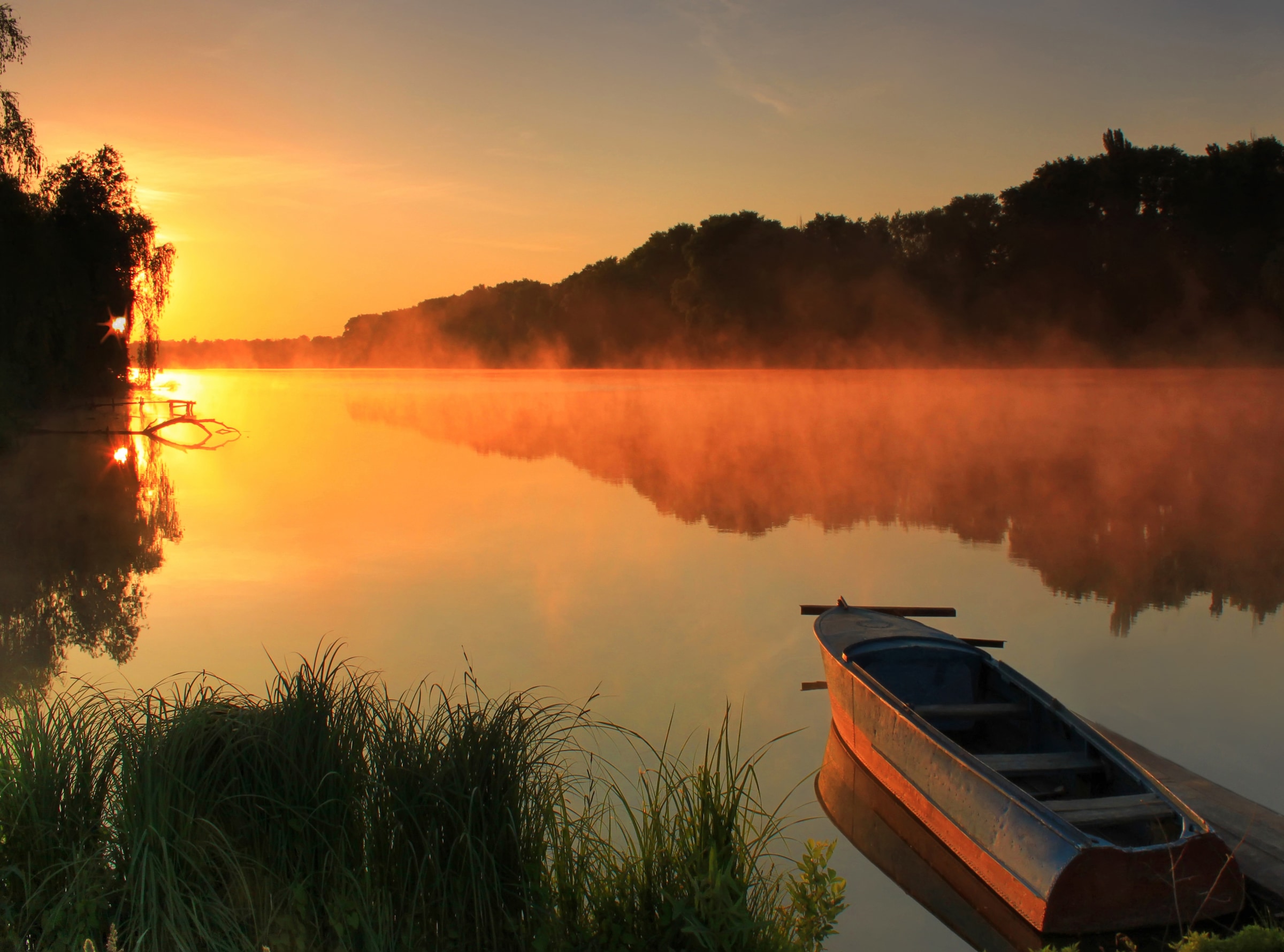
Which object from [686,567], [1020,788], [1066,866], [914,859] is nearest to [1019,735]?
[914,859]

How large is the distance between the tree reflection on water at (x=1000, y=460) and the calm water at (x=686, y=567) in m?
0.15

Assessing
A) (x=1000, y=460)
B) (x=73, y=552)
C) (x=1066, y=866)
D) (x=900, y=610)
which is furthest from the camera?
(x=1000, y=460)

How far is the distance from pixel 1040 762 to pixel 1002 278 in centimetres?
5713

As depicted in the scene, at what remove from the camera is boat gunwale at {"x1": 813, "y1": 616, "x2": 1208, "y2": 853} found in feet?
15.4

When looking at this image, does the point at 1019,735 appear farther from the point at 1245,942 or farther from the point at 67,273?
the point at 67,273

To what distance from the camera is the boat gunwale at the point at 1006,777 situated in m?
4.69

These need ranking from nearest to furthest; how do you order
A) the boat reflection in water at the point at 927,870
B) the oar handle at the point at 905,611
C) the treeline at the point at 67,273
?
1. the boat reflection in water at the point at 927,870
2. the oar handle at the point at 905,611
3. the treeline at the point at 67,273

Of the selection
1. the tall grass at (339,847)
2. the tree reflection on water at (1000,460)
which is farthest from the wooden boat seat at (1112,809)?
the tree reflection on water at (1000,460)

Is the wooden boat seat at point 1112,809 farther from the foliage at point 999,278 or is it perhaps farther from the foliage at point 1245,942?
the foliage at point 999,278

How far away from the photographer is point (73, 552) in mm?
13703

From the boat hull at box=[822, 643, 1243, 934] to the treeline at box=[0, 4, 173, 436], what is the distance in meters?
24.9

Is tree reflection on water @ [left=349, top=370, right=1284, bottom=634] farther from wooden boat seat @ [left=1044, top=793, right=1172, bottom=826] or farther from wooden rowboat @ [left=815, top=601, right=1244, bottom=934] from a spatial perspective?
wooden boat seat @ [left=1044, top=793, right=1172, bottom=826]

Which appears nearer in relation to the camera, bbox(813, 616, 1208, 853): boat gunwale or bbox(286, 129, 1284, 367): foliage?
bbox(813, 616, 1208, 853): boat gunwale

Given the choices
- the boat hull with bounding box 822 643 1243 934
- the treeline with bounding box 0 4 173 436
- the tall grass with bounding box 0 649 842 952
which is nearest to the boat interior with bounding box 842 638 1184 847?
the boat hull with bounding box 822 643 1243 934
